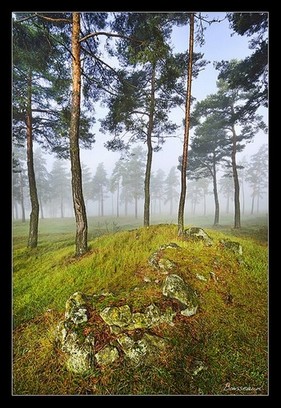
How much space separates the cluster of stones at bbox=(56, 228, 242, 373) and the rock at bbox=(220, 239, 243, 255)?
3.28 ft

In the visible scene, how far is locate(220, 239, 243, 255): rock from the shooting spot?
3.68 meters

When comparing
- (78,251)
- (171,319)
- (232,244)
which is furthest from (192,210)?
(78,251)

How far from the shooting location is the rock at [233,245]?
3.68 meters

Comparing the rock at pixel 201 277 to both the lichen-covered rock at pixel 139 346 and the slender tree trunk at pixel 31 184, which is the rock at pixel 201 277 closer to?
the lichen-covered rock at pixel 139 346

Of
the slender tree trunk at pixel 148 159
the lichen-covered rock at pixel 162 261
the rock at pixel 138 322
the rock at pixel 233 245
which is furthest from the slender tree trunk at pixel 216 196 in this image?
the rock at pixel 138 322

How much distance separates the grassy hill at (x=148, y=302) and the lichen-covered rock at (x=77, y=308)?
0.47 feet

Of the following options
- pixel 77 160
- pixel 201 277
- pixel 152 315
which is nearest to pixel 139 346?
pixel 152 315

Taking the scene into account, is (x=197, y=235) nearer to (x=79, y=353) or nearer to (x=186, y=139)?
(x=186, y=139)

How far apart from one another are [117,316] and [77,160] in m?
2.61

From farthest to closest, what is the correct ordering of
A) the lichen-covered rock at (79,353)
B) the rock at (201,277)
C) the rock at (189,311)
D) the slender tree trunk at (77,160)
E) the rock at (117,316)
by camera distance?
the slender tree trunk at (77,160) < the rock at (201,277) < the rock at (189,311) < the rock at (117,316) < the lichen-covered rock at (79,353)

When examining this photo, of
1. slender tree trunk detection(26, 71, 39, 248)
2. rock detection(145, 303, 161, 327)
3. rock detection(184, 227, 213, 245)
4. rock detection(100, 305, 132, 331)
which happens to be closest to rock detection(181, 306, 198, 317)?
rock detection(145, 303, 161, 327)

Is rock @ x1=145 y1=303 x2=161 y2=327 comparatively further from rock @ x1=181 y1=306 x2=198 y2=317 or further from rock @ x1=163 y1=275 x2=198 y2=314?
rock @ x1=181 y1=306 x2=198 y2=317

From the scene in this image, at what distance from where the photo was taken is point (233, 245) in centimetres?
371
